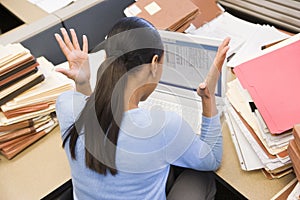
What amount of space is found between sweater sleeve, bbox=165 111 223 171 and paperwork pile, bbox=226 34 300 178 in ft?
0.30

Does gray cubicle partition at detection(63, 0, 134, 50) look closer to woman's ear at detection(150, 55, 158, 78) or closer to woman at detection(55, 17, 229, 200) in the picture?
woman at detection(55, 17, 229, 200)

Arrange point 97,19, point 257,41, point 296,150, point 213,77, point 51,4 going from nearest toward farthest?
point 296,150
point 213,77
point 257,41
point 97,19
point 51,4

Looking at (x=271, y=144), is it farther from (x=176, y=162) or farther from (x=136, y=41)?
(x=136, y=41)

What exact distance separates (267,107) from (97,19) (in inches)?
35.6

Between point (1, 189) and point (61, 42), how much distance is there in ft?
1.72

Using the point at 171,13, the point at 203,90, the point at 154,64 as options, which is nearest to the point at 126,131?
the point at 154,64

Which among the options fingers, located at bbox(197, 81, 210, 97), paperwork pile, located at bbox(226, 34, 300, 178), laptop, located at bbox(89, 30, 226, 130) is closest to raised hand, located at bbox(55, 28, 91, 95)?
laptop, located at bbox(89, 30, 226, 130)

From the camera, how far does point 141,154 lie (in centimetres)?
100

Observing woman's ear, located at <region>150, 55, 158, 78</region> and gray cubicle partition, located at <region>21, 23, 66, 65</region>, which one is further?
gray cubicle partition, located at <region>21, 23, 66, 65</region>

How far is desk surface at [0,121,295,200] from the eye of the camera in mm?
1135

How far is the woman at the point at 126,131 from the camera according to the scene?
3.15 ft

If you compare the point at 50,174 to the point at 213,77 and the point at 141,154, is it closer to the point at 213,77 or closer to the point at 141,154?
the point at 141,154

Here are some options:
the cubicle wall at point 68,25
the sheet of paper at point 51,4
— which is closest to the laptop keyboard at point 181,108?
the cubicle wall at point 68,25

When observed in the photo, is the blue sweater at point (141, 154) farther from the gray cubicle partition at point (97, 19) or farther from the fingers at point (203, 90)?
the gray cubicle partition at point (97, 19)
